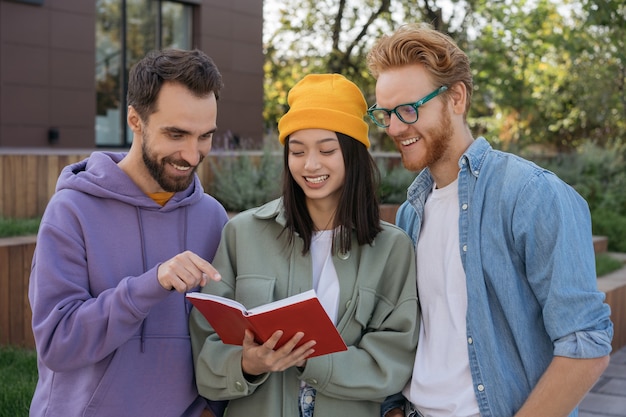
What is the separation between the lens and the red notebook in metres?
2.09

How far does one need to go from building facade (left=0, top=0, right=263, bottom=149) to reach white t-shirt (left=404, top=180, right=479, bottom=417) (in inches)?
261

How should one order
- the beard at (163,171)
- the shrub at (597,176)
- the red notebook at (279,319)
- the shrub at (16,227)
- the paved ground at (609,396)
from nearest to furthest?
the red notebook at (279,319) < the beard at (163,171) < the paved ground at (609,396) < the shrub at (16,227) < the shrub at (597,176)

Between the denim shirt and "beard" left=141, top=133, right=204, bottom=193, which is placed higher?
"beard" left=141, top=133, right=204, bottom=193

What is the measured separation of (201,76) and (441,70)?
2.40ft

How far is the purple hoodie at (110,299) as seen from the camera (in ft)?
7.43

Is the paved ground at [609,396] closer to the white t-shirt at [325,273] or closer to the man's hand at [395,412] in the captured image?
the man's hand at [395,412]

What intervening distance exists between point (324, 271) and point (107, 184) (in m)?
0.72

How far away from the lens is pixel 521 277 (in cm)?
232

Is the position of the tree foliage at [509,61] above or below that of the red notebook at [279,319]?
above

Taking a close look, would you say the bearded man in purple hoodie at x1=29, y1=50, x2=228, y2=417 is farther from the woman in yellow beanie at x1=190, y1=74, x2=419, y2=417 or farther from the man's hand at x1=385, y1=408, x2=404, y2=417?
the man's hand at x1=385, y1=408, x2=404, y2=417

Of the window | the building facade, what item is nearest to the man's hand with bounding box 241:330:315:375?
the building facade

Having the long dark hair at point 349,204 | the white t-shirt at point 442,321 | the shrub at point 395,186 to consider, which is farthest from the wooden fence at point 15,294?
the shrub at point 395,186

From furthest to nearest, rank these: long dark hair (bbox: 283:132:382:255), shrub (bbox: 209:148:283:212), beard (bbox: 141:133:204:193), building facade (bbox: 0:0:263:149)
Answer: building facade (bbox: 0:0:263:149)
shrub (bbox: 209:148:283:212)
long dark hair (bbox: 283:132:382:255)
beard (bbox: 141:133:204:193)

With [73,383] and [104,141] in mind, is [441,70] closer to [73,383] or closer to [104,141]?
[73,383]
